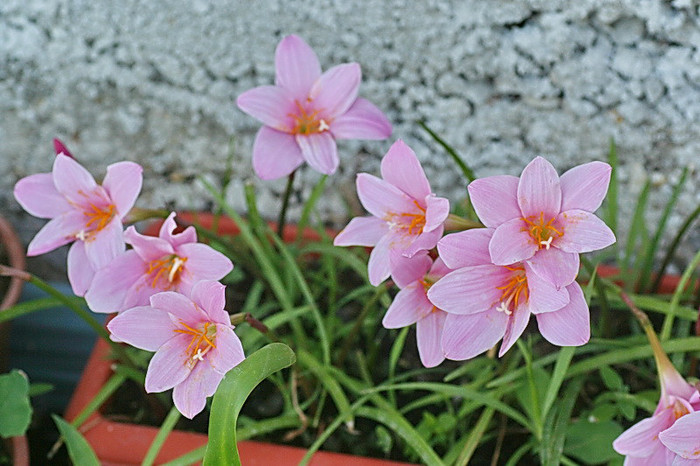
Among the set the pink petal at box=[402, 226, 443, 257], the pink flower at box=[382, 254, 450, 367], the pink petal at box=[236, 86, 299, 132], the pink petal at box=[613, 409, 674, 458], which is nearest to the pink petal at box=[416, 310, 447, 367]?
the pink flower at box=[382, 254, 450, 367]

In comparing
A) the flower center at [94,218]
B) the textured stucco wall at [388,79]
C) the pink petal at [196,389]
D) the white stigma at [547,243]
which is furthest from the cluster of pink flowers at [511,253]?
the textured stucco wall at [388,79]

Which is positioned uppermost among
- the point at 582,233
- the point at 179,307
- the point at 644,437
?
the point at 582,233

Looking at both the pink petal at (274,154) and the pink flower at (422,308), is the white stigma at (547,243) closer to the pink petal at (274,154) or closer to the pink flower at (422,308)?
the pink flower at (422,308)

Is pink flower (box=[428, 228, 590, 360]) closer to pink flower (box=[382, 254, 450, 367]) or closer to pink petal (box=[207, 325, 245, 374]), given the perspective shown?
pink flower (box=[382, 254, 450, 367])

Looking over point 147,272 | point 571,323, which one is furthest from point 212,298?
point 571,323

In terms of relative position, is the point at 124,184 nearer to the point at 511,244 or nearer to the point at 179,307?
the point at 179,307
